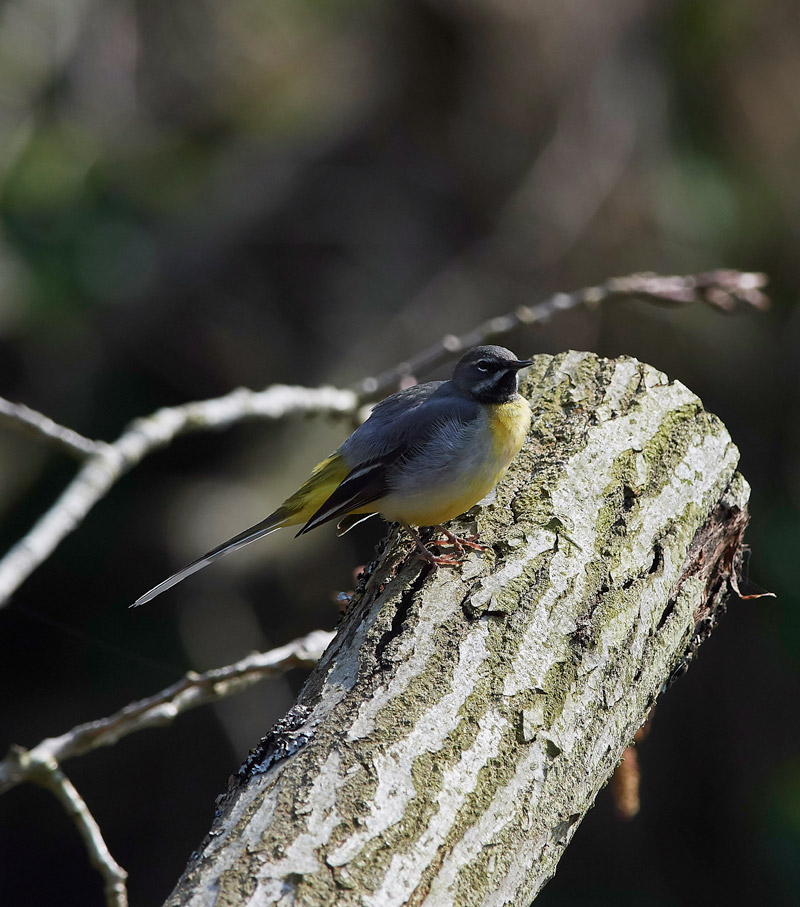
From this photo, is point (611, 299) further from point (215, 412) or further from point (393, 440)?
point (215, 412)

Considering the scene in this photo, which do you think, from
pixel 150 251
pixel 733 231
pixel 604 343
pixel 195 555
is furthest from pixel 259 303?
pixel 733 231

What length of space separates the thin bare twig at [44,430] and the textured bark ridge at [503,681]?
99cm

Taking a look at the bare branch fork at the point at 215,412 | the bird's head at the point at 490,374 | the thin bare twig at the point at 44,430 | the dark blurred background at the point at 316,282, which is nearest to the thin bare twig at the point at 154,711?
the bare branch fork at the point at 215,412

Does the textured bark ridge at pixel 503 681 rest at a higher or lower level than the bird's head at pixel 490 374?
lower

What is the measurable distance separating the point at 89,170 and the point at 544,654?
6.16 m

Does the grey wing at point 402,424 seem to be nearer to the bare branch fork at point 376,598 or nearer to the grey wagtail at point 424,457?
the grey wagtail at point 424,457

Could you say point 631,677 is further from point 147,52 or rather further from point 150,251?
point 147,52

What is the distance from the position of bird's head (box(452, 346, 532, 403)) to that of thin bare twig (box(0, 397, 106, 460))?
5.31 ft

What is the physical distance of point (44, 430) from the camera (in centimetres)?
286

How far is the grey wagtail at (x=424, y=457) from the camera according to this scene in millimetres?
3512

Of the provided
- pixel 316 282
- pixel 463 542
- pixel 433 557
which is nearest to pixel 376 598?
pixel 433 557

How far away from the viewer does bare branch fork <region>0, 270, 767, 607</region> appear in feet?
8.34

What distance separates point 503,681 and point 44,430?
156 cm

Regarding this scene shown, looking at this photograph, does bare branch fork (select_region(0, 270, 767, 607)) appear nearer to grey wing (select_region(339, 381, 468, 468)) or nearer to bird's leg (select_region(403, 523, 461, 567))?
grey wing (select_region(339, 381, 468, 468))
